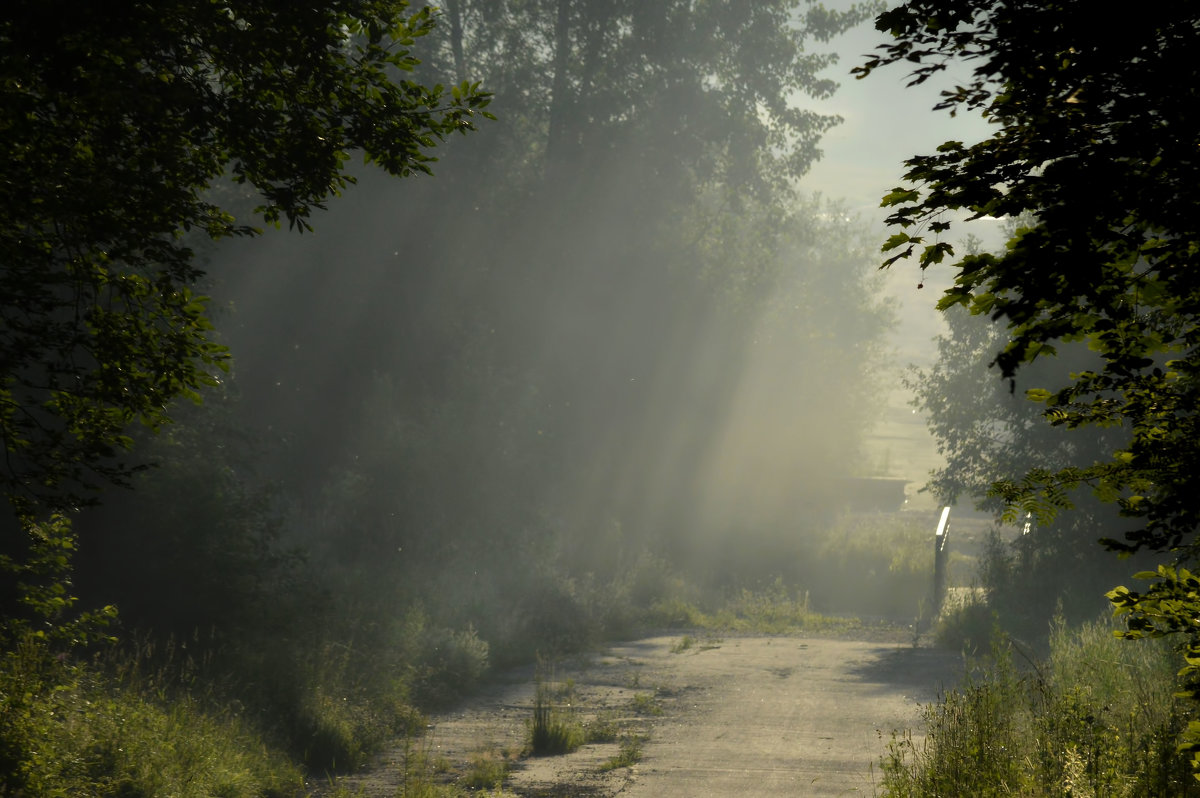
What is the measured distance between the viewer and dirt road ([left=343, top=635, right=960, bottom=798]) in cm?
1023

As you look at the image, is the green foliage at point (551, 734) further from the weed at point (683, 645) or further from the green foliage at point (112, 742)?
the weed at point (683, 645)

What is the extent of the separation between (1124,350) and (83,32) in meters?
5.49

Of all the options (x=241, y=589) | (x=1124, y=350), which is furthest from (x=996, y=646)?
(x=241, y=589)

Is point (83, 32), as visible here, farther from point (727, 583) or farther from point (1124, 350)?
point (727, 583)

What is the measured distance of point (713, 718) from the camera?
45.4ft

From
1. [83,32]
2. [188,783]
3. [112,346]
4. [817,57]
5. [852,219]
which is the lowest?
[188,783]

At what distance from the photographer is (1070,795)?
605cm

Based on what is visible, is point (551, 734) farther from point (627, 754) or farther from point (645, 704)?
point (645, 704)

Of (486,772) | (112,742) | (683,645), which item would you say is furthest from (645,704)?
(112,742)

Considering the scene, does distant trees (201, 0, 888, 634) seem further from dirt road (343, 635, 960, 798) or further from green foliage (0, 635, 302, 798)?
green foliage (0, 635, 302, 798)

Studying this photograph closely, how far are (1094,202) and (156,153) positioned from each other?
5.29 meters

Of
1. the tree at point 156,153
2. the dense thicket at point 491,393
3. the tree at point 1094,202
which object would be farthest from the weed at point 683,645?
the tree at point 1094,202

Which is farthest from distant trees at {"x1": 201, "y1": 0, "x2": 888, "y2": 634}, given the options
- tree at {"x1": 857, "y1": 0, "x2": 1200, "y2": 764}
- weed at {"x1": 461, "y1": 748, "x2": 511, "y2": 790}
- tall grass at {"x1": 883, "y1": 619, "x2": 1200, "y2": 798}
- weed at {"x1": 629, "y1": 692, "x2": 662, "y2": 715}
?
tree at {"x1": 857, "y1": 0, "x2": 1200, "y2": 764}

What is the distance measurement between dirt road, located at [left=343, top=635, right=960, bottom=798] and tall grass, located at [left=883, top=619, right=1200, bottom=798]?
1.01 m
